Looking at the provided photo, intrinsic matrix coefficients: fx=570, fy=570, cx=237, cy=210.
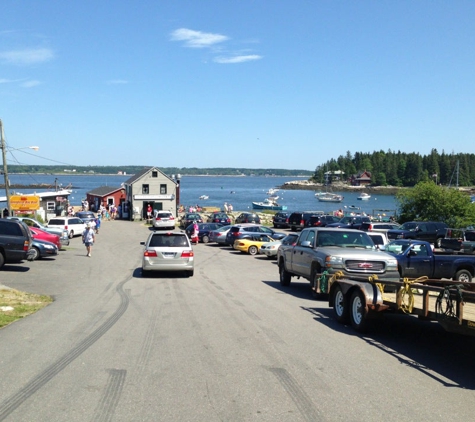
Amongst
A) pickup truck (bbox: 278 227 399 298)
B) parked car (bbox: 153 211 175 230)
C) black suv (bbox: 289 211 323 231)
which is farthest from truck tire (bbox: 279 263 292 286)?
parked car (bbox: 153 211 175 230)

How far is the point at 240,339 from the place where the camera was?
391 inches

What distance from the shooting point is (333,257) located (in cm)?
1437

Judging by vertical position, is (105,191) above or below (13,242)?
above

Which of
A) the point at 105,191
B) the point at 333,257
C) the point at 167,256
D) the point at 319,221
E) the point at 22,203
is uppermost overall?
the point at 105,191

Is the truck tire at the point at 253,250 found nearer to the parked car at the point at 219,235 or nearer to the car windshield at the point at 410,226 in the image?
the parked car at the point at 219,235

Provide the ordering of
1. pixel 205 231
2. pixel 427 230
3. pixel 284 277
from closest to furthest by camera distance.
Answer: pixel 284 277 → pixel 427 230 → pixel 205 231

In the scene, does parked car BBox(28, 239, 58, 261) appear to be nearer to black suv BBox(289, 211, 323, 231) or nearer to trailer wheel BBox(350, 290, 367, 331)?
trailer wheel BBox(350, 290, 367, 331)

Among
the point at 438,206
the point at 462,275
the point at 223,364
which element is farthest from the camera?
the point at 438,206

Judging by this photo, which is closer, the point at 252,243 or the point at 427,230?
the point at 252,243

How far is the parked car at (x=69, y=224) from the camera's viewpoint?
40.8 meters

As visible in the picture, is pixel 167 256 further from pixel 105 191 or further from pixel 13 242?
pixel 105 191

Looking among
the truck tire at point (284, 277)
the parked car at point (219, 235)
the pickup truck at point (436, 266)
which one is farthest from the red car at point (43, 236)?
the pickup truck at point (436, 266)

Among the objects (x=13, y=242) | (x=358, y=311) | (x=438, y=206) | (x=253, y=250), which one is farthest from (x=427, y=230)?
(x=358, y=311)

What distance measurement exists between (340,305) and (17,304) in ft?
25.5
